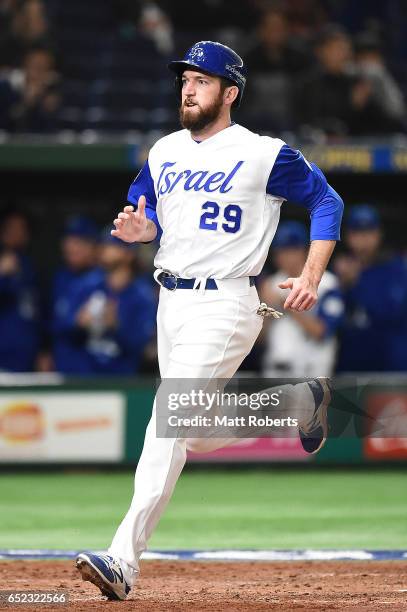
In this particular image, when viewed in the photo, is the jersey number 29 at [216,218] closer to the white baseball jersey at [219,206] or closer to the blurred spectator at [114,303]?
the white baseball jersey at [219,206]

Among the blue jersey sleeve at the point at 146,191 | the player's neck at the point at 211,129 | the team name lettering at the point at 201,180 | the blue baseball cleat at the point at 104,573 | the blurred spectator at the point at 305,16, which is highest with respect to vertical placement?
the blurred spectator at the point at 305,16

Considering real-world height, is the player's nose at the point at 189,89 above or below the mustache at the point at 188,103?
above

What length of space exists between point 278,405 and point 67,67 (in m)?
7.19

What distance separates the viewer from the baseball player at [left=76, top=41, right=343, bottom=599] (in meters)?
4.28

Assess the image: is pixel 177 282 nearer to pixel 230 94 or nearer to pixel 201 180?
pixel 201 180

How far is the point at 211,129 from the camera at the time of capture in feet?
14.8

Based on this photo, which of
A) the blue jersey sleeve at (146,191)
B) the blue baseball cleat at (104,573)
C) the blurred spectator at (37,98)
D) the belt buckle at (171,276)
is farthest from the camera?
the blurred spectator at (37,98)

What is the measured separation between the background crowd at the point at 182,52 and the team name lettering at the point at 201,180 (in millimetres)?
5253

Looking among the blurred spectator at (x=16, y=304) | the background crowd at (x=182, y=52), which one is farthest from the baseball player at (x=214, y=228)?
the background crowd at (x=182, y=52)

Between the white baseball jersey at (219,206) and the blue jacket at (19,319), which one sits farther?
the blue jacket at (19,319)

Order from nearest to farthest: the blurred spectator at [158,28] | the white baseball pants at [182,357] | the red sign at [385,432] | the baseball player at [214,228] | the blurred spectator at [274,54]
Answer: the white baseball pants at [182,357], the baseball player at [214,228], the red sign at [385,432], the blurred spectator at [274,54], the blurred spectator at [158,28]

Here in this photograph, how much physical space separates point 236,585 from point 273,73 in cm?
667

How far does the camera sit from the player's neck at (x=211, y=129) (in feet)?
14.7

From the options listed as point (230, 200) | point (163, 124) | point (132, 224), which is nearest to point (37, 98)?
point (163, 124)
